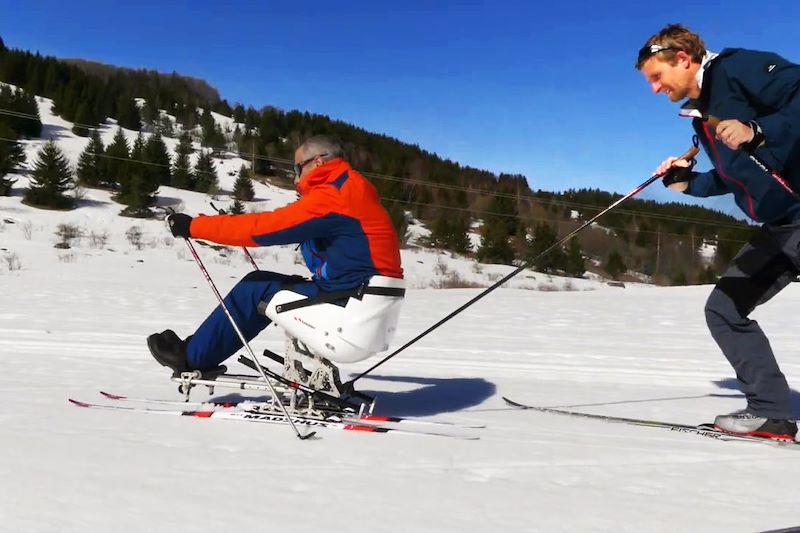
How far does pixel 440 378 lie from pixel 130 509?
3045 mm

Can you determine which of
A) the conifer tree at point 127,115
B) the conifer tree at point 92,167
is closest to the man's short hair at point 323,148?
the conifer tree at point 92,167

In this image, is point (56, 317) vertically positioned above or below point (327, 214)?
below

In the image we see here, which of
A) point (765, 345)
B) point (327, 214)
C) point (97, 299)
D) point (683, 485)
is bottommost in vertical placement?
point (97, 299)

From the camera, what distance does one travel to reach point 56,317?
680 centimetres

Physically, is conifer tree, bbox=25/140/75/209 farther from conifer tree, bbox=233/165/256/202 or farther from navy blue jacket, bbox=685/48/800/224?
navy blue jacket, bbox=685/48/800/224

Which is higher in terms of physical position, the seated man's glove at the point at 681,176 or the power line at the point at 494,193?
the power line at the point at 494,193

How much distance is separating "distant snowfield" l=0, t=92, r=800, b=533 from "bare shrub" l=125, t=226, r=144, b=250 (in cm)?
1438

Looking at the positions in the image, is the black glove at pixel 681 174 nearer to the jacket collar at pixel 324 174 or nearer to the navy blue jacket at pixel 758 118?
the navy blue jacket at pixel 758 118

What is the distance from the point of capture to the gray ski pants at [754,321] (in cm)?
290

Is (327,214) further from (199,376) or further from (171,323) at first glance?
(171,323)

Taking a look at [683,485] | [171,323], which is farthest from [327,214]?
[171,323]

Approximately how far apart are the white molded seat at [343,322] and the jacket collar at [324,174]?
0.50 metres

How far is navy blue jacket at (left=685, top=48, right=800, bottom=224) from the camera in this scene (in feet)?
8.04

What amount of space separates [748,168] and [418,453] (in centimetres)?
184
